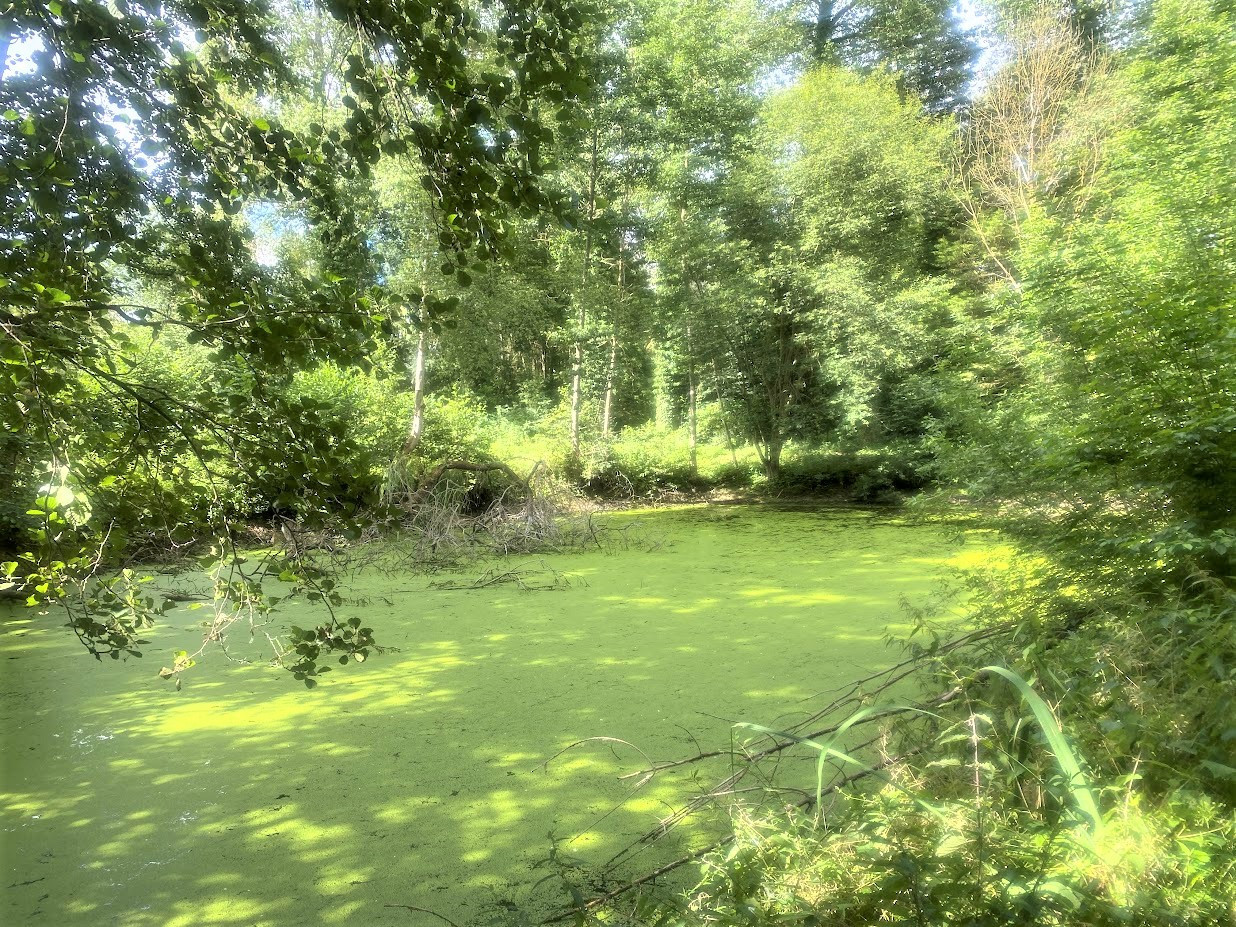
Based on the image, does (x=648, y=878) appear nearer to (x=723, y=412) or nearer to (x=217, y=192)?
(x=217, y=192)

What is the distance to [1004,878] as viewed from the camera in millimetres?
934

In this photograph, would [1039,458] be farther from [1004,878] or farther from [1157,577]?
[1004,878]

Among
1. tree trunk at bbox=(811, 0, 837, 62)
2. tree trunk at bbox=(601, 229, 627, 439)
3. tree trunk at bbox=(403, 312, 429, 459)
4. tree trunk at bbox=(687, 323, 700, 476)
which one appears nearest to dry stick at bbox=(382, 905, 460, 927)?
tree trunk at bbox=(403, 312, 429, 459)

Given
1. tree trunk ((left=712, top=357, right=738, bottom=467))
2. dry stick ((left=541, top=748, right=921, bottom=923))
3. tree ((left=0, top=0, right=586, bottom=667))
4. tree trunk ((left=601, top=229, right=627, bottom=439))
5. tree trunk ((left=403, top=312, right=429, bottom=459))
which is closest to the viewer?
tree ((left=0, top=0, right=586, bottom=667))

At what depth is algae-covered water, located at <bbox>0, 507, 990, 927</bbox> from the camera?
1599 mm

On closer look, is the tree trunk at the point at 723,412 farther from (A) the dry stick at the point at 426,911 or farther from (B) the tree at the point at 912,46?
(A) the dry stick at the point at 426,911

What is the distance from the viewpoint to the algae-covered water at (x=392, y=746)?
160 cm

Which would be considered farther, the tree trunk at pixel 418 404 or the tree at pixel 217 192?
the tree trunk at pixel 418 404

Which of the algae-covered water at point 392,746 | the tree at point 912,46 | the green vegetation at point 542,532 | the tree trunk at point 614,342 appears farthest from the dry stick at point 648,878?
the tree at point 912,46

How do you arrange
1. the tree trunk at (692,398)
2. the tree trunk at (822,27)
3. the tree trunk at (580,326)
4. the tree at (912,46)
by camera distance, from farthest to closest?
the tree trunk at (822,27) → the tree at (912,46) → the tree trunk at (692,398) → the tree trunk at (580,326)

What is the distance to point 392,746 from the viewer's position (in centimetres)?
233

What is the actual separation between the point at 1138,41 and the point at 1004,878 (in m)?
11.9

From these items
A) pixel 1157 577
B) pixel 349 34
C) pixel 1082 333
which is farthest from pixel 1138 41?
pixel 349 34

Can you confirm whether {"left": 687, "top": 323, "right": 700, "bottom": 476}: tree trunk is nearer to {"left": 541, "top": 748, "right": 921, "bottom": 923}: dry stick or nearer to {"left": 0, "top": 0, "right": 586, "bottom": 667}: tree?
{"left": 541, "top": 748, "right": 921, "bottom": 923}: dry stick
